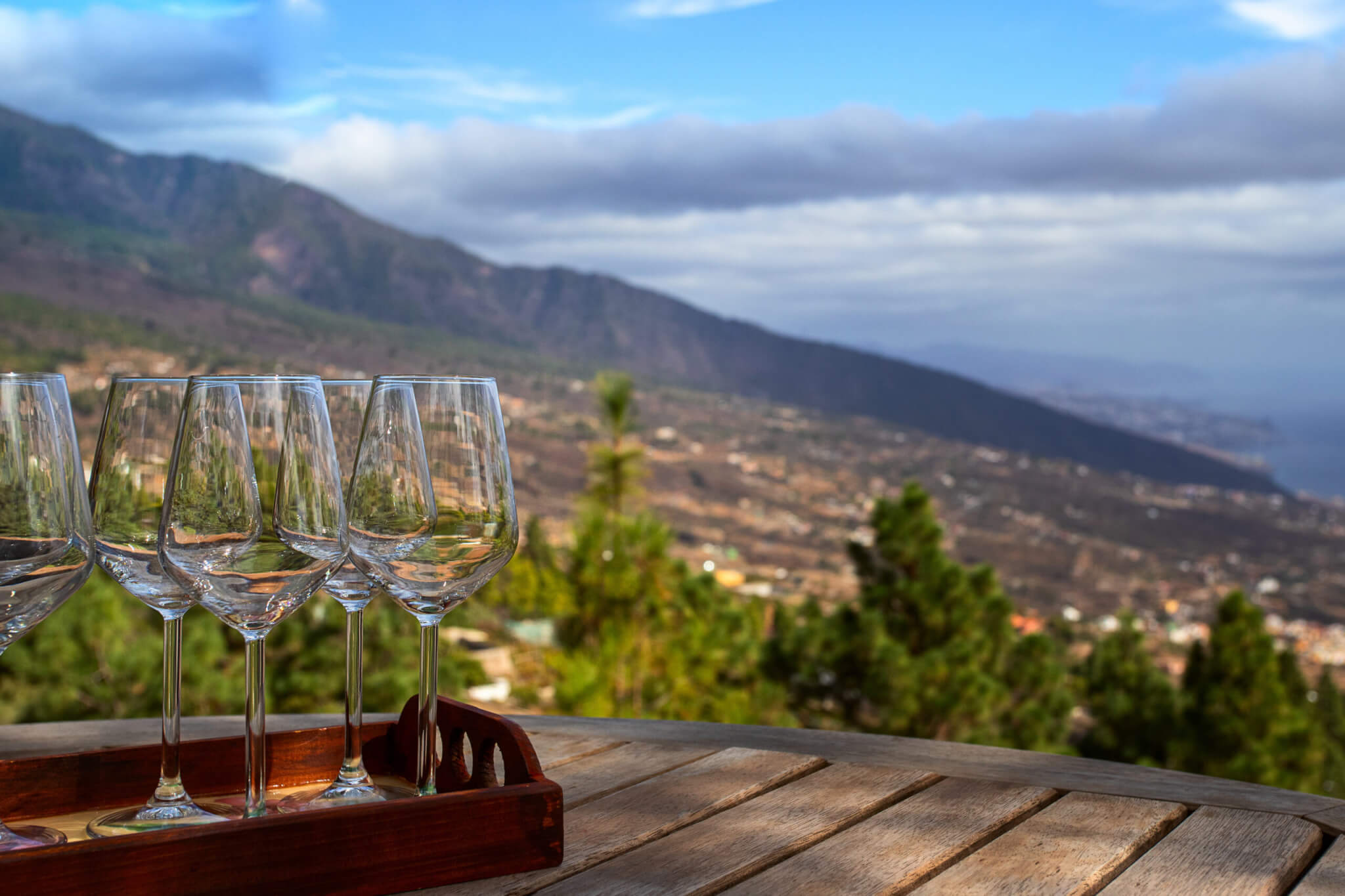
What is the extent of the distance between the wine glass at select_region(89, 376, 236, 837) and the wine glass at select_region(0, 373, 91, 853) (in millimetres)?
30

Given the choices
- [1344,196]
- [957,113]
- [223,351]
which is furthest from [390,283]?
[1344,196]

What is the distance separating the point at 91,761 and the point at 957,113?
7969 centimetres

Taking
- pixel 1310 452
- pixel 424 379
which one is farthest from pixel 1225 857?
pixel 1310 452

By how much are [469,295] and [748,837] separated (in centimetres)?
6766

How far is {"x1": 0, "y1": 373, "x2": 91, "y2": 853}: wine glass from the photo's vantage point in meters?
0.72

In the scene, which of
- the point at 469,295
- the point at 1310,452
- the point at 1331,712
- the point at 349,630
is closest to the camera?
the point at 349,630

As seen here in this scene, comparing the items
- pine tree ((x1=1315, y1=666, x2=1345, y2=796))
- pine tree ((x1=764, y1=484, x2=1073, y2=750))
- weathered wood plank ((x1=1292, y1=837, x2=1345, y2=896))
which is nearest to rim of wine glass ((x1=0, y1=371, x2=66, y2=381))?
weathered wood plank ((x1=1292, y1=837, x2=1345, y2=896))

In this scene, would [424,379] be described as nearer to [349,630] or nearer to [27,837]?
[349,630]

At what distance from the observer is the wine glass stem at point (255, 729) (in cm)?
75

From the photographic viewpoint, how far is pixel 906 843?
85 cm

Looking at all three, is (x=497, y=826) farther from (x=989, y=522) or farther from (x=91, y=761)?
(x=989, y=522)

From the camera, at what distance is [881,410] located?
194ft

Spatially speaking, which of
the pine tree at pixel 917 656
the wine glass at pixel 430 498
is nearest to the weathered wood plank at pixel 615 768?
the wine glass at pixel 430 498

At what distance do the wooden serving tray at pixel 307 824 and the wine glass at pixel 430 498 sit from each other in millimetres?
102
